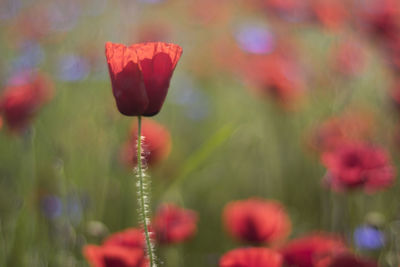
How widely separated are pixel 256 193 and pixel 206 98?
102 centimetres

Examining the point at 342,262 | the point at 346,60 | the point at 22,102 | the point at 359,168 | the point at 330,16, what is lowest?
the point at 342,262

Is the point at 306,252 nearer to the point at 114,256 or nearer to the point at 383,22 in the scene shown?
the point at 114,256

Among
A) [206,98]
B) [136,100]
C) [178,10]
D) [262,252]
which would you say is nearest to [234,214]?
[262,252]

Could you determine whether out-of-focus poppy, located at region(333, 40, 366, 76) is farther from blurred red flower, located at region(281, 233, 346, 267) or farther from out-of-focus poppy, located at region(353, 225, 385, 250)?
blurred red flower, located at region(281, 233, 346, 267)

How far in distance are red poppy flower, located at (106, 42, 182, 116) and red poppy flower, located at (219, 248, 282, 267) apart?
0.24 metres

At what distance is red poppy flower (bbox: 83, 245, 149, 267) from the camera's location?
0.74 metres

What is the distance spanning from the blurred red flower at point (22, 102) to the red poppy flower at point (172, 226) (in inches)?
14.5

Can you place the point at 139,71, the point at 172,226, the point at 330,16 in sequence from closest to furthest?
the point at 139,71 → the point at 172,226 → the point at 330,16

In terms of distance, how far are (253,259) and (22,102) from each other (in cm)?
62

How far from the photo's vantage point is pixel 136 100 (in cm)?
66

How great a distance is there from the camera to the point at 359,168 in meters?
1.04

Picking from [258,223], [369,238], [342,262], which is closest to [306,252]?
[342,262]

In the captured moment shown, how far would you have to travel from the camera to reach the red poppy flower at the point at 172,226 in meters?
0.94

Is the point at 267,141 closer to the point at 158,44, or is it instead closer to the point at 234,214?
the point at 234,214
